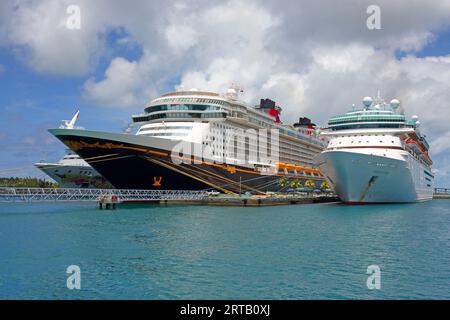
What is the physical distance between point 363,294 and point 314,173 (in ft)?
258

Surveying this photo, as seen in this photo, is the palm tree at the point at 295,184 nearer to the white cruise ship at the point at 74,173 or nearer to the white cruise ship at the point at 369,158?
the white cruise ship at the point at 369,158

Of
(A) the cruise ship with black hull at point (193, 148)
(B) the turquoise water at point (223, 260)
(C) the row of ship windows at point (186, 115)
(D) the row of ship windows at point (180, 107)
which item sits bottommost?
(B) the turquoise water at point (223, 260)

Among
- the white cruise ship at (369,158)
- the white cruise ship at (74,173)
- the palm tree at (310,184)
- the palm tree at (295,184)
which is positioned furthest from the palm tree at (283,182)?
the white cruise ship at (74,173)

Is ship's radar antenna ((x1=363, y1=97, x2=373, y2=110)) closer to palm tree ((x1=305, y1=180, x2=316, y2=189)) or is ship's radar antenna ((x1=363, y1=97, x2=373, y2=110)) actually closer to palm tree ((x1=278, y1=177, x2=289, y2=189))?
palm tree ((x1=278, y1=177, x2=289, y2=189))

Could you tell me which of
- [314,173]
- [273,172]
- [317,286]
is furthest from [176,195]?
[314,173]

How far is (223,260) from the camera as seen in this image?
18.6 m

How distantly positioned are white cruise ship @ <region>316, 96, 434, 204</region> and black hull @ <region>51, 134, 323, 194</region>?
12511 millimetres

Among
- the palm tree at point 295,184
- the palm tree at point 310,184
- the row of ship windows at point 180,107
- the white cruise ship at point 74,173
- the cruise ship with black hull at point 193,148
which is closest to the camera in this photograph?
the cruise ship with black hull at point 193,148

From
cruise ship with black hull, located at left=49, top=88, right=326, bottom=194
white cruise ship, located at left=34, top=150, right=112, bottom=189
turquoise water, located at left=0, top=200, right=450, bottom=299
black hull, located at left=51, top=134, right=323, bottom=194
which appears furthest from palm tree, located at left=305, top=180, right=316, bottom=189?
turquoise water, located at left=0, top=200, right=450, bottom=299

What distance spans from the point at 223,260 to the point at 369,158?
29.5m

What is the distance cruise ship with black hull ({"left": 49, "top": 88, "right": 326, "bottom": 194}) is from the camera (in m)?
46.5

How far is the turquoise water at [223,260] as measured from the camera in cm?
1434
